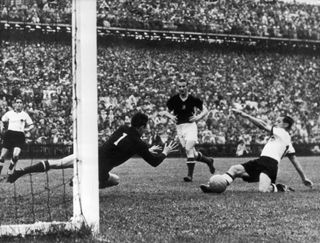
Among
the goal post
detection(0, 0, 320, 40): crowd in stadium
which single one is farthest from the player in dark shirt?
detection(0, 0, 320, 40): crowd in stadium

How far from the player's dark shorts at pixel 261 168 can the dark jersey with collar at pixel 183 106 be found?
3.09m

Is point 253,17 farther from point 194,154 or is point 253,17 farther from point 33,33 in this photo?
point 194,154

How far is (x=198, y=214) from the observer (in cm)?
715

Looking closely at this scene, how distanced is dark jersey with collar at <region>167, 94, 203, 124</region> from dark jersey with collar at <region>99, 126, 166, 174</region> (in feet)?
14.1

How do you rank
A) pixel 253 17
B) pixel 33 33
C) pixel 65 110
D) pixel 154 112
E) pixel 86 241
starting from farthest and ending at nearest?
pixel 253 17 < pixel 33 33 < pixel 154 112 < pixel 65 110 < pixel 86 241

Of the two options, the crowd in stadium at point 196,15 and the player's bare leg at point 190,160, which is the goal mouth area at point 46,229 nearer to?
the player's bare leg at point 190,160

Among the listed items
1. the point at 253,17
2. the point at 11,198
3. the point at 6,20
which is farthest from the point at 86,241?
the point at 253,17

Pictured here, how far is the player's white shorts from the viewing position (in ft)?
42.5

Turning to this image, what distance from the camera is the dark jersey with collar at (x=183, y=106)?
510 inches

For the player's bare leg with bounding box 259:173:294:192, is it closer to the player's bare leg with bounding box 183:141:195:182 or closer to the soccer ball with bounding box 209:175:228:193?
the soccer ball with bounding box 209:175:228:193

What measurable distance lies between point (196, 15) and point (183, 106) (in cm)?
2200

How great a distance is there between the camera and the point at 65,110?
83.1ft

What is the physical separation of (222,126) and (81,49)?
893 inches

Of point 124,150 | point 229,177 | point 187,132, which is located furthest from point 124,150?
point 187,132
